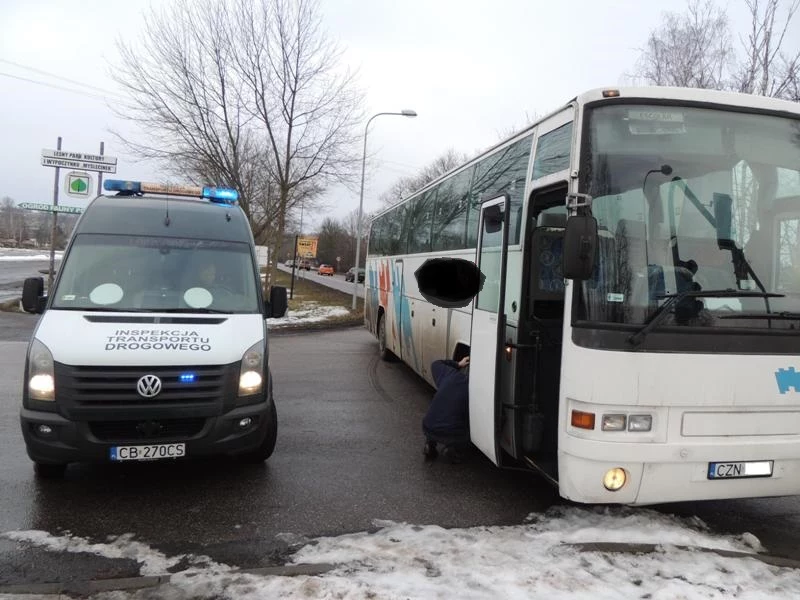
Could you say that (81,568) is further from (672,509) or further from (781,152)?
(781,152)

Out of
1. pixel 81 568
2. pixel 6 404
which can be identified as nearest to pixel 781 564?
pixel 81 568

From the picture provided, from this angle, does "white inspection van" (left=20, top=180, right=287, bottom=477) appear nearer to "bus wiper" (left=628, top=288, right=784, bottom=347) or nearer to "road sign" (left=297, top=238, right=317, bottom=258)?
"bus wiper" (left=628, top=288, right=784, bottom=347)

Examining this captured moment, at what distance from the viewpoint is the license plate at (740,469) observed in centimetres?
398

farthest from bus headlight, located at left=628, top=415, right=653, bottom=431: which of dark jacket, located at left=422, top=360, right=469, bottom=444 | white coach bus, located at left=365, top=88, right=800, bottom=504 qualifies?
dark jacket, located at left=422, top=360, right=469, bottom=444

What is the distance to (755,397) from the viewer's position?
3.97 metres

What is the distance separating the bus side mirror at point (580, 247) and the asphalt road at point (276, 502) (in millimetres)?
2110

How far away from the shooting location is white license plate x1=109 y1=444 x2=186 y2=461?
442cm

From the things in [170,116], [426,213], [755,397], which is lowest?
[755,397]

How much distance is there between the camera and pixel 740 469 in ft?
13.2

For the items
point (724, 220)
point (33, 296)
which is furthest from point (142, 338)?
point (724, 220)

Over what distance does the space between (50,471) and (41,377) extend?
3.47ft

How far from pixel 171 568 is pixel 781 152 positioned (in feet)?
16.5

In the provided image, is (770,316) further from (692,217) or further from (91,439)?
(91,439)

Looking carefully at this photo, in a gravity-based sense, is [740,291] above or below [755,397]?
above
